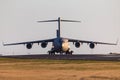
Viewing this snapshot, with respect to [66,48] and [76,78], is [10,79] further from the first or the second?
[66,48]

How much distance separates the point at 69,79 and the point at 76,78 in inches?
34.4

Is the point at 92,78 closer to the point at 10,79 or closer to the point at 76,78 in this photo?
the point at 76,78

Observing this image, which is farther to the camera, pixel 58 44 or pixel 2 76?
pixel 58 44

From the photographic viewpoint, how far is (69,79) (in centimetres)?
3020

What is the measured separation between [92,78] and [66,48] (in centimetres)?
6728

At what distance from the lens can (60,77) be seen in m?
31.6

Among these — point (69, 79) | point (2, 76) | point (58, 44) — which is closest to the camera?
point (69, 79)

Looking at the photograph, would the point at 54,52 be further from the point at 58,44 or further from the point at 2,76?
the point at 2,76

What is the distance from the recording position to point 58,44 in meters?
95.9

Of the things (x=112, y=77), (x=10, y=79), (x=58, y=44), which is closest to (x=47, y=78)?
(x=10, y=79)

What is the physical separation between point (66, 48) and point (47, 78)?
67.2 meters

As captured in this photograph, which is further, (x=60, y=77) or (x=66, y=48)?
(x=66, y=48)

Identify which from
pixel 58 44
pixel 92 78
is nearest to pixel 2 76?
pixel 92 78

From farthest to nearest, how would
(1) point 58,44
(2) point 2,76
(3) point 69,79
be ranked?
(1) point 58,44 → (2) point 2,76 → (3) point 69,79
